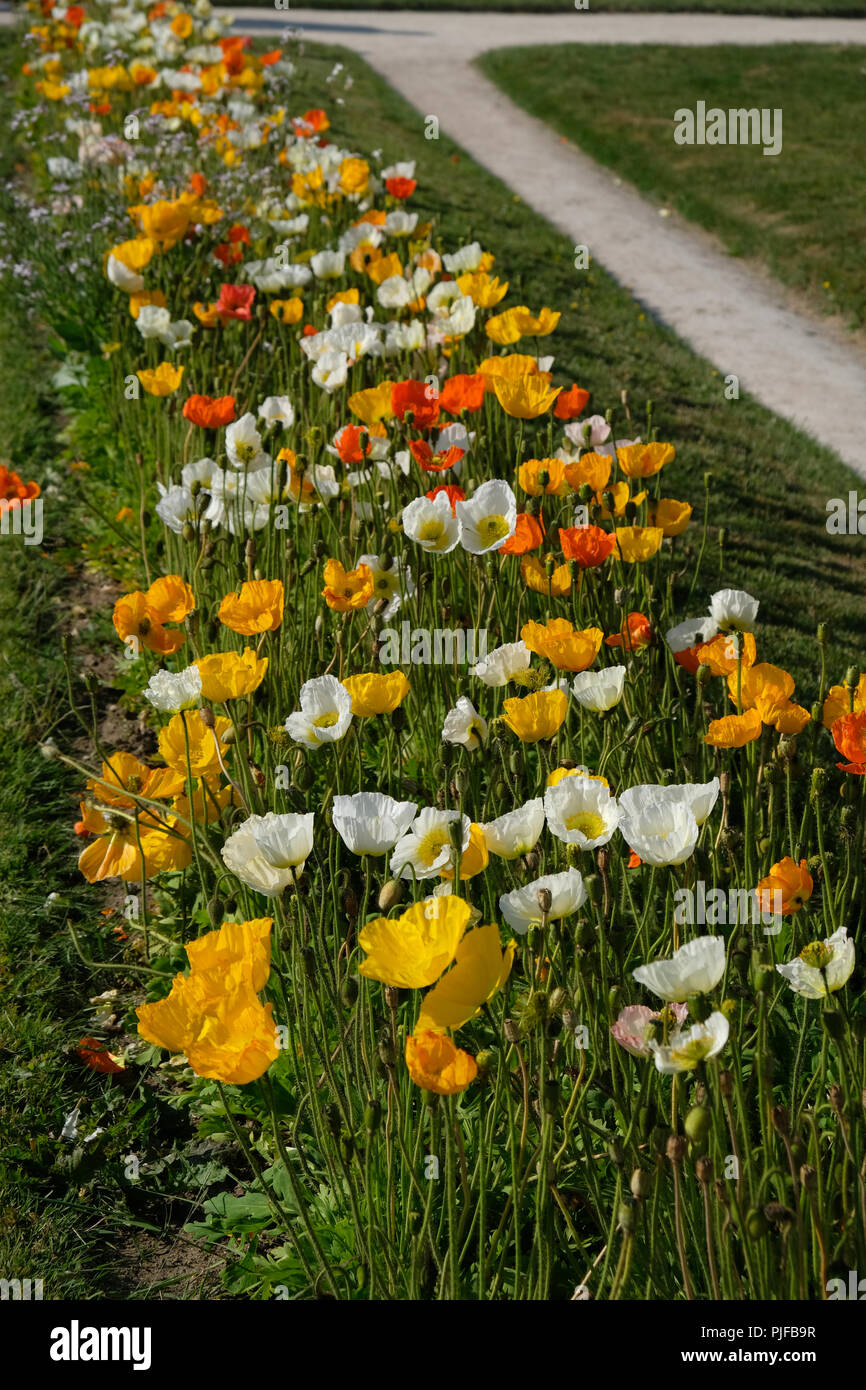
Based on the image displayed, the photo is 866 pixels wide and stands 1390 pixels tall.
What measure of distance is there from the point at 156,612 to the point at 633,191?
8525 mm

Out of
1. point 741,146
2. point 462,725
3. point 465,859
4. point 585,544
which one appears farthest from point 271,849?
point 741,146

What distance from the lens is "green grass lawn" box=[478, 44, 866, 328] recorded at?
26.7 ft

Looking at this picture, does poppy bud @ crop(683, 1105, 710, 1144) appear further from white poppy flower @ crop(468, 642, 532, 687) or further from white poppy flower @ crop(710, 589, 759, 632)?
white poppy flower @ crop(710, 589, 759, 632)

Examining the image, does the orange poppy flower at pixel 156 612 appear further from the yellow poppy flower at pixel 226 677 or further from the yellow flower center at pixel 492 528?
the yellow flower center at pixel 492 528

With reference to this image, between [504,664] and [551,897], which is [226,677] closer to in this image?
[504,664]

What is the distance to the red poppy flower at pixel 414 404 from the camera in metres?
2.95

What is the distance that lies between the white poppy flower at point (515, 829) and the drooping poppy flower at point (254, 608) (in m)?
0.71

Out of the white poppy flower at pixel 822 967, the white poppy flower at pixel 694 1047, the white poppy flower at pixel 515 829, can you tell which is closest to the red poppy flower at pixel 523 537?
the white poppy flower at pixel 515 829

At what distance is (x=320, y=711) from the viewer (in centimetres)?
209

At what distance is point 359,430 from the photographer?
121 inches

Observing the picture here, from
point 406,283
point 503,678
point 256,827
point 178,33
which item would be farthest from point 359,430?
point 178,33

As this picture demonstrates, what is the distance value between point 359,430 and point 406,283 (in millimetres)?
1253

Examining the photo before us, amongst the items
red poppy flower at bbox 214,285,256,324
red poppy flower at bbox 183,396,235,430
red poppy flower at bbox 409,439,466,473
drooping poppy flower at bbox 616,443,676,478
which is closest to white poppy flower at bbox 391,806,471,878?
red poppy flower at bbox 409,439,466,473

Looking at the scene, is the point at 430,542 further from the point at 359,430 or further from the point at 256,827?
the point at 256,827
